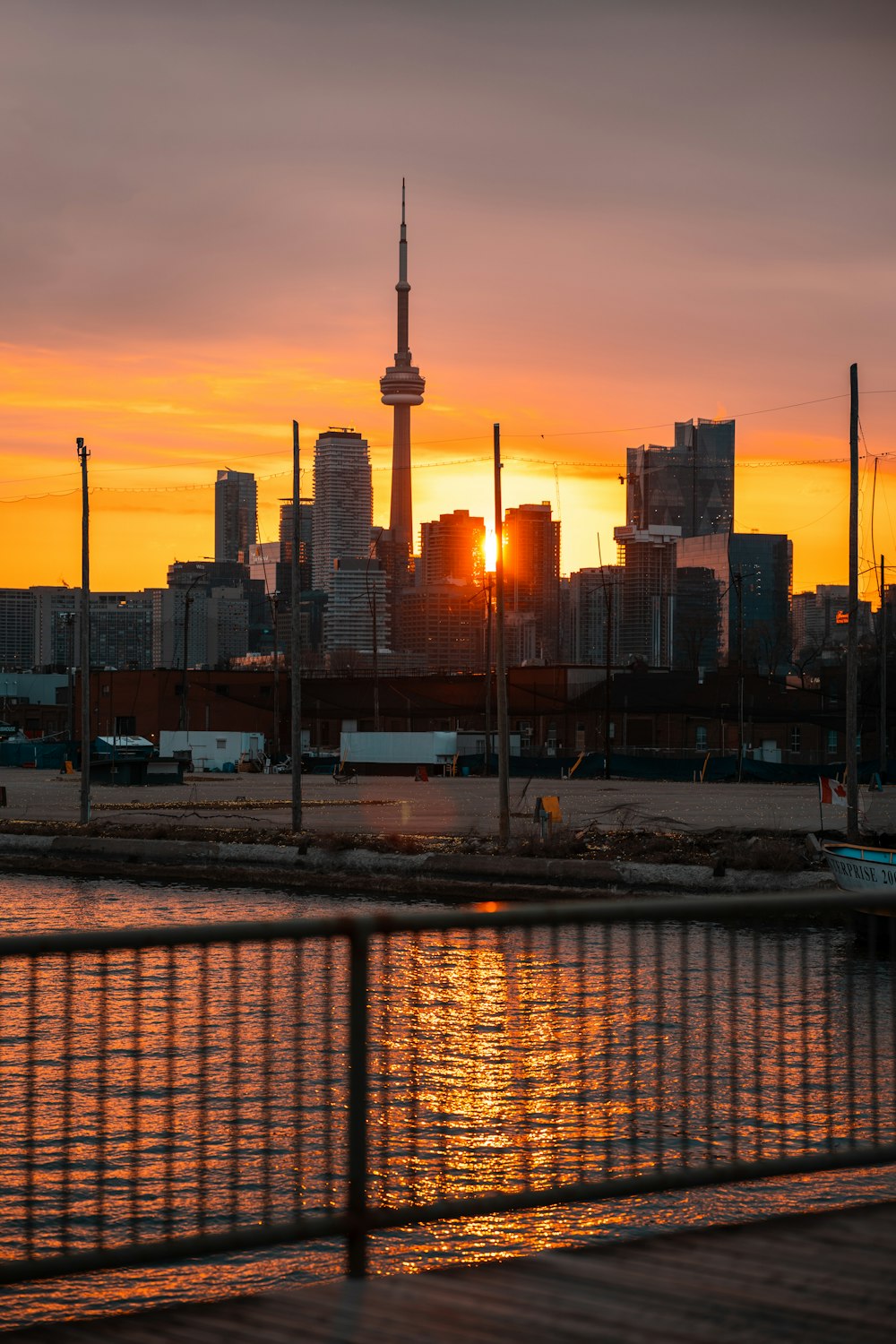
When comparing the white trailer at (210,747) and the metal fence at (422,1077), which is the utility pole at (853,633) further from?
the white trailer at (210,747)

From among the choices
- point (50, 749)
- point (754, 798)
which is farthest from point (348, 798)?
point (50, 749)

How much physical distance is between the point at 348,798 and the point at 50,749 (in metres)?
43.2

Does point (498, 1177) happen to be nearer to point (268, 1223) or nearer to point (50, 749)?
point (268, 1223)

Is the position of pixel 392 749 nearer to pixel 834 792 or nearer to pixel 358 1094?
pixel 834 792

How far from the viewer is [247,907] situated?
3503 cm

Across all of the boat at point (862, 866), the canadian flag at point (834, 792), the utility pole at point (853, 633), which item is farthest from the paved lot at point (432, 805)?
the boat at point (862, 866)

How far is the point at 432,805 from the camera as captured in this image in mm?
63094

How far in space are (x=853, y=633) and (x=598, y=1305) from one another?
1276 inches

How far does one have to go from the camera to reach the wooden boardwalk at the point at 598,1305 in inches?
201

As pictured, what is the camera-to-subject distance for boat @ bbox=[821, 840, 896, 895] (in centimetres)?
2747

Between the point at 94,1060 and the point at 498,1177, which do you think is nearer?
the point at 498,1177

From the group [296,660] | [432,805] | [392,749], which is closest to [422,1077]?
[296,660]

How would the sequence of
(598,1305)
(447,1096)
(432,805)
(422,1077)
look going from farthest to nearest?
(432,805), (422,1077), (447,1096), (598,1305)

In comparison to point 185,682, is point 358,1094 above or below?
below
